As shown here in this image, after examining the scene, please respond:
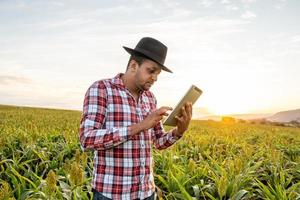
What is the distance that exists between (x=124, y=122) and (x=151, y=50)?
2.09ft

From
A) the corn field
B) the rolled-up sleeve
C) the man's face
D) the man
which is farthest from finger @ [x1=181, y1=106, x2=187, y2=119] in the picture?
the corn field

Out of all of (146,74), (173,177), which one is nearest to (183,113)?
(146,74)

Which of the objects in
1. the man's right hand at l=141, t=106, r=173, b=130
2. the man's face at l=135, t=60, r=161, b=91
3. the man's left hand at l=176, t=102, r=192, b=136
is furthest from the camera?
the man's left hand at l=176, t=102, r=192, b=136

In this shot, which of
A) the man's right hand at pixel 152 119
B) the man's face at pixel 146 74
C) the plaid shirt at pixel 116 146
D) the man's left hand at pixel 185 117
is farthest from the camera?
the man's left hand at pixel 185 117

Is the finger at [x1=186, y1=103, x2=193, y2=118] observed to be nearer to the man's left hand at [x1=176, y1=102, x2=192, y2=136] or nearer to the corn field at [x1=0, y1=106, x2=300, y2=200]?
the man's left hand at [x1=176, y1=102, x2=192, y2=136]

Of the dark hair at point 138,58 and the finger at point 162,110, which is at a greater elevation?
the dark hair at point 138,58

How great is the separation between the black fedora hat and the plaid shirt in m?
0.29

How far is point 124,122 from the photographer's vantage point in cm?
340

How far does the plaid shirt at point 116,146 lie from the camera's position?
329 centimetres

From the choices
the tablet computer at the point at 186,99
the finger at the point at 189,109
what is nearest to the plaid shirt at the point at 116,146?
the tablet computer at the point at 186,99

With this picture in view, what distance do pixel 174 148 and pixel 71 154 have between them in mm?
2278

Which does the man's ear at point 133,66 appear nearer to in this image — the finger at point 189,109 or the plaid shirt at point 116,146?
the plaid shirt at point 116,146

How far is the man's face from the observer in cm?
341

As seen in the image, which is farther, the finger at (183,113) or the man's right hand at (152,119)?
the finger at (183,113)
